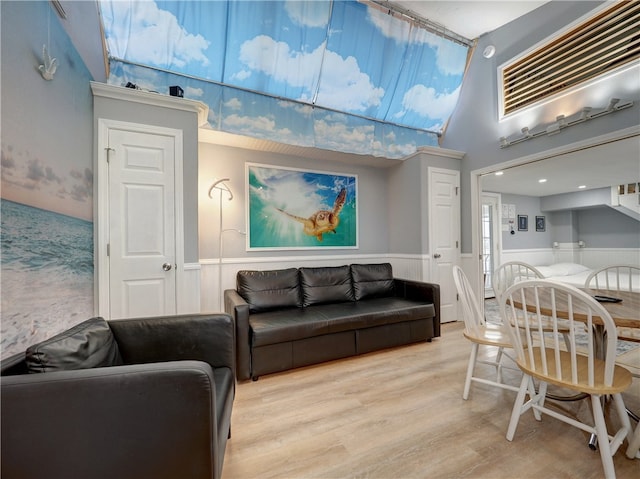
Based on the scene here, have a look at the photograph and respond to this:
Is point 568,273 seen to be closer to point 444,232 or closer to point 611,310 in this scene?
point 444,232

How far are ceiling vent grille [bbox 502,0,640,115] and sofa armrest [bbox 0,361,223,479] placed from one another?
3972mm

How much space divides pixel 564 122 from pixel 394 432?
3249mm

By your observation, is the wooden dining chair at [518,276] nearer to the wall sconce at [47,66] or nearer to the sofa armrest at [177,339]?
the sofa armrest at [177,339]

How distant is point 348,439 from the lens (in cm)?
147

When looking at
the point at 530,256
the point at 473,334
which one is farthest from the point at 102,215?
the point at 530,256

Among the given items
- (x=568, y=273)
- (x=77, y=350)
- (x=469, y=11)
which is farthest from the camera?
(x=568, y=273)

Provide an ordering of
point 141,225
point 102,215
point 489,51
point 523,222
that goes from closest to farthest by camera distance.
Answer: point 102,215 < point 141,225 < point 489,51 < point 523,222

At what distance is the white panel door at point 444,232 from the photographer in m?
3.56

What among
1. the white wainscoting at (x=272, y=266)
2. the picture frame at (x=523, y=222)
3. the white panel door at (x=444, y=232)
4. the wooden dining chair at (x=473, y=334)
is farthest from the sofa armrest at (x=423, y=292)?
the picture frame at (x=523, y=222)

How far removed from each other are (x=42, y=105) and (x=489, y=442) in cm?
295

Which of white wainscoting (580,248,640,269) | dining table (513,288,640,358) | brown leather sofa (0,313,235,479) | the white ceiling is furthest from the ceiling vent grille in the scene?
white wainscoting (580,248,640,269)

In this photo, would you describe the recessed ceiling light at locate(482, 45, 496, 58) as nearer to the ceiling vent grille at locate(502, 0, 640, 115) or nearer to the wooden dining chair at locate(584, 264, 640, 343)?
the ceiling vent grille at locate(502, 0, 640, 115)

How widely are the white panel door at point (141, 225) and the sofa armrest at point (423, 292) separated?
2538 mm

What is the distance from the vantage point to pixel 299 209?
3.42m
